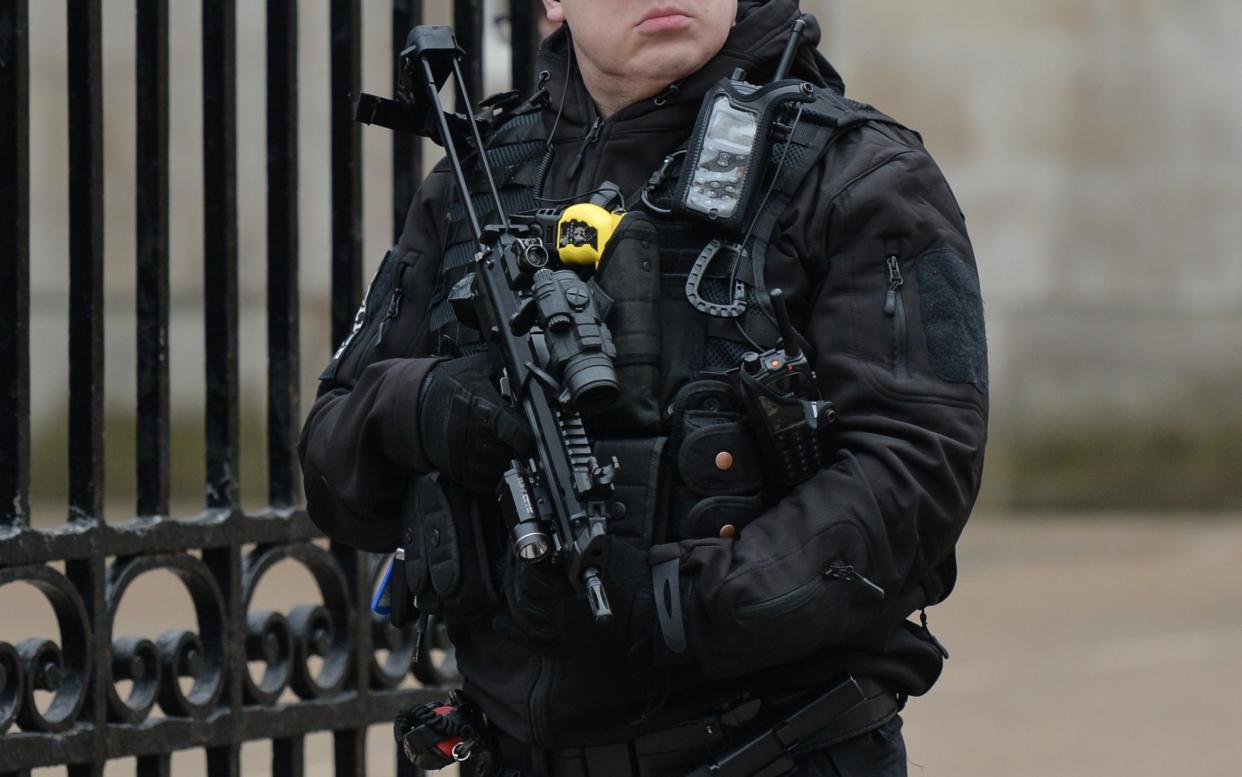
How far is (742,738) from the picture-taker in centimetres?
259

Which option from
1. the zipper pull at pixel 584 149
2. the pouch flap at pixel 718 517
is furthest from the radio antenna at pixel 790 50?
the pouch flap at pixel 718 517

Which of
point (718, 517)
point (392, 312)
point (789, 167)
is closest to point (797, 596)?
point (718, 517)

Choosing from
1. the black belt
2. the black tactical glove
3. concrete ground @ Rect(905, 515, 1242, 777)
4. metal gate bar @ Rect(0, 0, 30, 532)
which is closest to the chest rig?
the black tactical glove

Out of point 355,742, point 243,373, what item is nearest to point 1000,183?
point 243,373

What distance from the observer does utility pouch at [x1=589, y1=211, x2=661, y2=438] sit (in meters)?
2.56

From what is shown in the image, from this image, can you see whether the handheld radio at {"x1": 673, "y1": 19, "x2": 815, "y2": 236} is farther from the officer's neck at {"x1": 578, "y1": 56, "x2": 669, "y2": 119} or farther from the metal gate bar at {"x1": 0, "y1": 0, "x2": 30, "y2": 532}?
the metal gate bar at {"x1": 0, "y1": 0, "x2": 30, "y2": 532}

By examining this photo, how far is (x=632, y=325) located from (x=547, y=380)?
156 millimetres

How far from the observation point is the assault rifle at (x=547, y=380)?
2.39 metres

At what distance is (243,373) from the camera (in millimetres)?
11094

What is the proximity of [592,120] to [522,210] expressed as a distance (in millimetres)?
171

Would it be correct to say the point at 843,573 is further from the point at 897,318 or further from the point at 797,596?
the point at 897,318

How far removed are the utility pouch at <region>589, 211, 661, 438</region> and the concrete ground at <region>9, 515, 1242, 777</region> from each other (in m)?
4.18

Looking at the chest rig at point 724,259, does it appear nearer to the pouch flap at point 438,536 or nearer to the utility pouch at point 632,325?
the utility pouch at point 632,325

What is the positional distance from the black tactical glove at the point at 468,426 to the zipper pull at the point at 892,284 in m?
0.49
